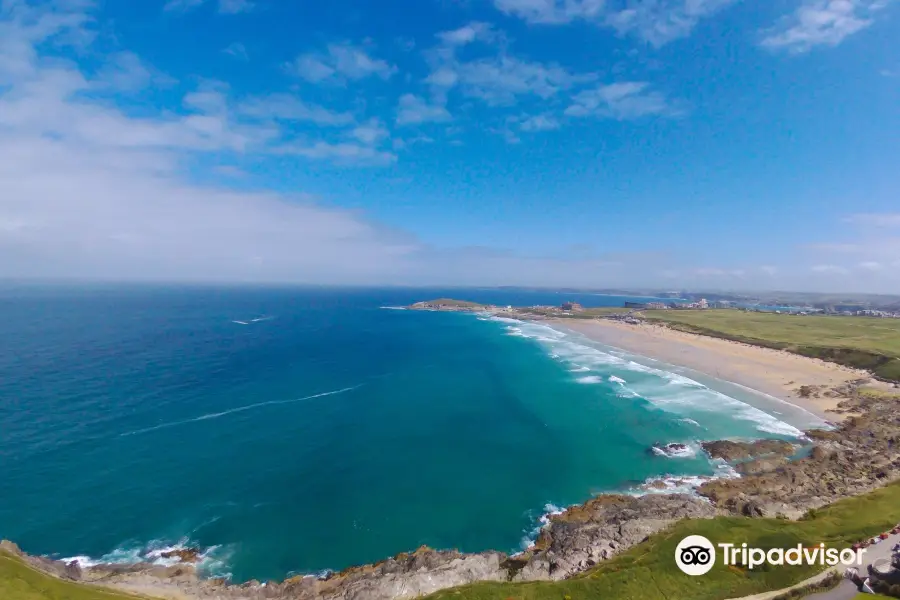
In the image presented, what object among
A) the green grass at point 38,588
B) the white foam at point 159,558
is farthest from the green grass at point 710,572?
the green grass at point 38,588

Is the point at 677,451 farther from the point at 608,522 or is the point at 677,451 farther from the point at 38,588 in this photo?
the point at 38,588

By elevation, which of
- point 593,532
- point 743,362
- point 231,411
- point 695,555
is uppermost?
point 743,362

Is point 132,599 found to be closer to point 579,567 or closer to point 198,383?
point 579,567

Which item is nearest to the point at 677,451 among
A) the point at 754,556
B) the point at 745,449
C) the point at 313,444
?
the point at 745,449

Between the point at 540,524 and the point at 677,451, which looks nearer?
the point at 540,524

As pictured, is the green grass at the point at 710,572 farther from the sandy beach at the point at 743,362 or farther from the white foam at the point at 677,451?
the sandy beach at the point at 743,362

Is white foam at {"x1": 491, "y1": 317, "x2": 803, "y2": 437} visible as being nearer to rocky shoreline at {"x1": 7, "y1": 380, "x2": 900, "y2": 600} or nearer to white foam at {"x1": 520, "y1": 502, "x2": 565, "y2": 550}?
rocky shoreline at {"x1": 7, "y1": 380, "x2": 900, "y2": 600}

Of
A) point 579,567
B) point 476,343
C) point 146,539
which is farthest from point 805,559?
point 476,343
